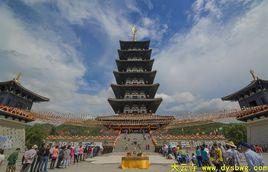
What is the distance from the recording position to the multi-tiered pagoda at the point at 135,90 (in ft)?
119

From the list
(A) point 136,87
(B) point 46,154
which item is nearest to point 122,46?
(A) point 136,87

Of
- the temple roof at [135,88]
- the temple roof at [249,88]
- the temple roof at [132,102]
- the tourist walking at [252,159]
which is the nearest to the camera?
the tourist walking at [252,159]

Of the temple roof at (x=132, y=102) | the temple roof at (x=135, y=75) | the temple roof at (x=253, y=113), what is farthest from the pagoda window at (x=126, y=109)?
the temple roof at (x=253, y=113)

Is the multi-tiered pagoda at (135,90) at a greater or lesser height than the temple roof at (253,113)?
greater

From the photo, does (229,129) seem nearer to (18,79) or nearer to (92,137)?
(92,137)

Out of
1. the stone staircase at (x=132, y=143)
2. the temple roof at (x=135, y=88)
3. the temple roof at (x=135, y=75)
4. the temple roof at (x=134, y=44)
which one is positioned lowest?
the stone staircase at (x=132, y=143)

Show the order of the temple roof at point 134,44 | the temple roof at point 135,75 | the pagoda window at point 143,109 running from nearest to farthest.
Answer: the pagoda window at point 143,109 < the temple roof at point 135,75 < the temple roof at point 134,44

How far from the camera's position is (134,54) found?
159ft

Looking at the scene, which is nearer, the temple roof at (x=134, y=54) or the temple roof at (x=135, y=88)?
the temple roof at (x=135, y=88)

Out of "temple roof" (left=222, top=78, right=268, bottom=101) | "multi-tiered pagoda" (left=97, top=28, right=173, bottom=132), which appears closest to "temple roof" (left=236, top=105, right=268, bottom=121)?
"temple roof" (left=222, top=78, right=268, bottom=101)

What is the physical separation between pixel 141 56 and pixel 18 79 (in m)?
27.8

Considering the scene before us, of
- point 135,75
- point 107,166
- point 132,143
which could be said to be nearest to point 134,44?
point 135,75

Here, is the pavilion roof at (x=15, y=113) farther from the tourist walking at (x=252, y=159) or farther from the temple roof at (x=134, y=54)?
the temple roof at (x=134, y=54)

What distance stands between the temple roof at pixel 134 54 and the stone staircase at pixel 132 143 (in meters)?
21.7
